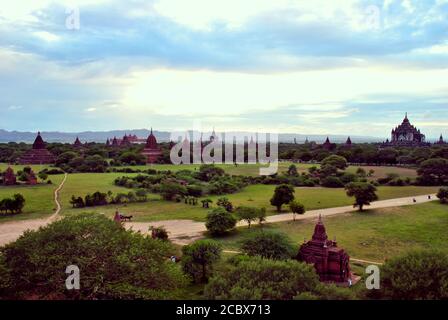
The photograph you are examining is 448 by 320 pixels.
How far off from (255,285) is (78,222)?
8.50 meters

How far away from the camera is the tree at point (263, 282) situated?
1386 cm

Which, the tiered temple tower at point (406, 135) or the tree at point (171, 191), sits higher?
the tiered temple tower at point (406, 135)

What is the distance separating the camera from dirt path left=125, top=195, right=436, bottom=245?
30.6 m

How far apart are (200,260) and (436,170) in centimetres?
5062

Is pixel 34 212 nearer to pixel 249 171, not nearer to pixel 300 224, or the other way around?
pixel 300 224

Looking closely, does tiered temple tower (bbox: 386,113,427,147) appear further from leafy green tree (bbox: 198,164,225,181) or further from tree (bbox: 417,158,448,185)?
leafy green tree (bbox: 198,164,225,181)

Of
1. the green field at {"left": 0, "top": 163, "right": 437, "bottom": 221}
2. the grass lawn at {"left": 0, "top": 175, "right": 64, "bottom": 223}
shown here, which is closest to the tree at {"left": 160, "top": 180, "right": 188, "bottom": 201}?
the green field at {"left": 0, "top": 163, "right": 437, "bottom": 221}

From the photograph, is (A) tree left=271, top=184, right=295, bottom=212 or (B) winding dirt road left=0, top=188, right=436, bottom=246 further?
(A) tree left=271, top=184, right=295, bottom=212

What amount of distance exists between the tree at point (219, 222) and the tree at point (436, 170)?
133 ft

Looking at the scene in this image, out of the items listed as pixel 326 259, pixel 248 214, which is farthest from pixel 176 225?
pixel 326 259

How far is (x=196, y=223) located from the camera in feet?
115

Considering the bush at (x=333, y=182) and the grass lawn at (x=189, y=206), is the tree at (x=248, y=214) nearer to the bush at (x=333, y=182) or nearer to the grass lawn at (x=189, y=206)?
the grass lawn at (x=189, y=206)

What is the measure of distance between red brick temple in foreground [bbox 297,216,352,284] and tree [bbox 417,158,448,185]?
144 ft

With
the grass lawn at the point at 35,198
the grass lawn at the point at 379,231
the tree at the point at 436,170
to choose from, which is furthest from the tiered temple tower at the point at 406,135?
the grass lawn at the point at 35,198
